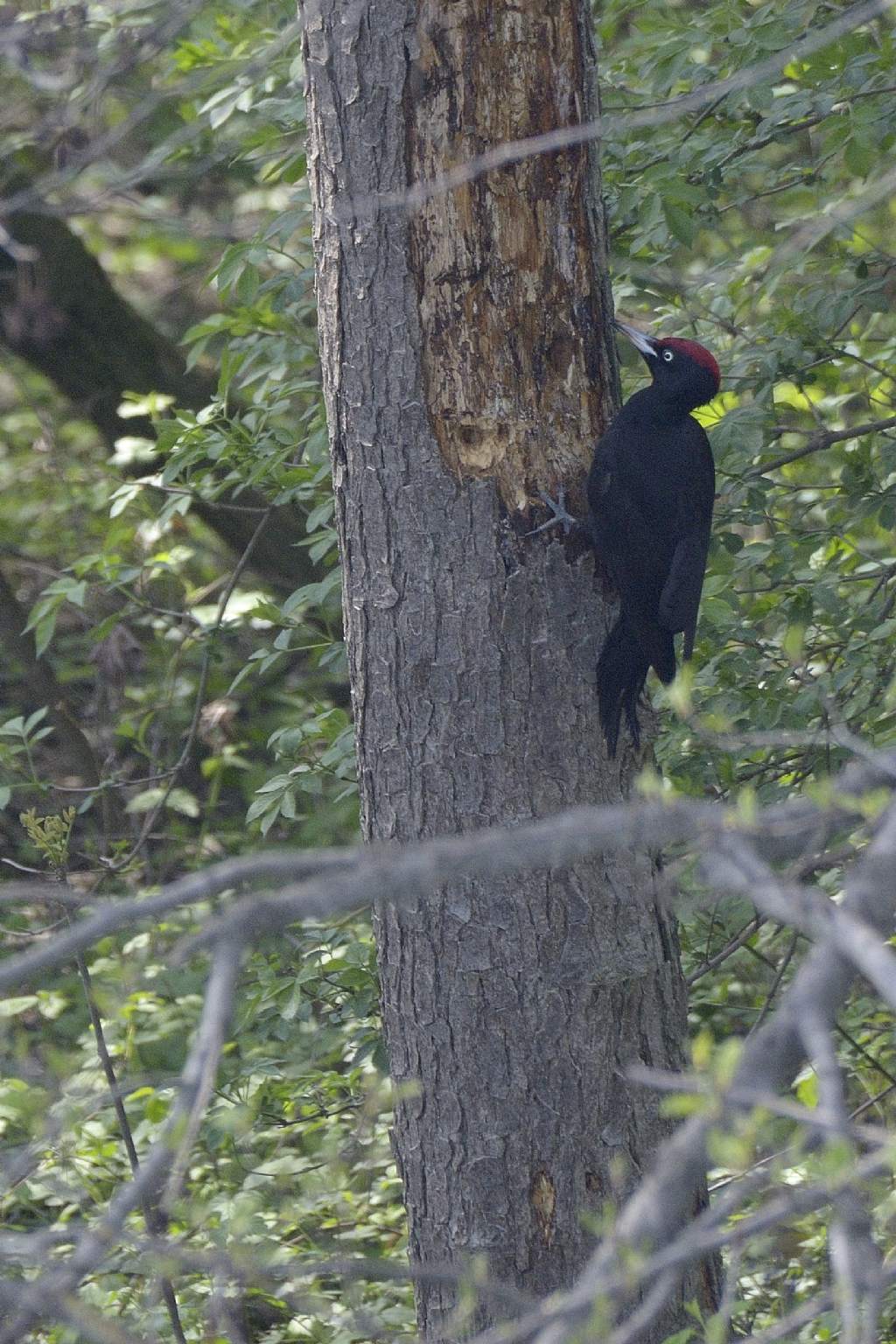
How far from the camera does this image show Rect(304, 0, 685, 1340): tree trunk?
2.49 metres

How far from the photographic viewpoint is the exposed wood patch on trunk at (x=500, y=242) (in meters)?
2.49

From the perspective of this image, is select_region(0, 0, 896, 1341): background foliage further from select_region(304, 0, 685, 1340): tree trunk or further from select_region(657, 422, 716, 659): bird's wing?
select_region(304, 0, 685, 1340): tree trunk

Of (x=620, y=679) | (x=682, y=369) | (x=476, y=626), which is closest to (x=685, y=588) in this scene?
(x=620, y=679)

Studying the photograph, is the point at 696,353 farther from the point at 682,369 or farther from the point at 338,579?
the point at 338,579

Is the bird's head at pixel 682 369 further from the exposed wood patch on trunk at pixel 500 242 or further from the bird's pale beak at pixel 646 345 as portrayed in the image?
the exposed wood patch on trunk at pixel 500 242

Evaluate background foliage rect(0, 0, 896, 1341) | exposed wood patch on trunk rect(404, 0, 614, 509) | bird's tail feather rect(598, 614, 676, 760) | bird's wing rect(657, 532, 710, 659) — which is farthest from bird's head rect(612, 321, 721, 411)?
bird's tail feather rect(598, 614, 676, 760)

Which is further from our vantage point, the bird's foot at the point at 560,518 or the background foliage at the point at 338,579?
the background foliage at the point at 338,579

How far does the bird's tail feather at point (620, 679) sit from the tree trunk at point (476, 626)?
1.3 inches

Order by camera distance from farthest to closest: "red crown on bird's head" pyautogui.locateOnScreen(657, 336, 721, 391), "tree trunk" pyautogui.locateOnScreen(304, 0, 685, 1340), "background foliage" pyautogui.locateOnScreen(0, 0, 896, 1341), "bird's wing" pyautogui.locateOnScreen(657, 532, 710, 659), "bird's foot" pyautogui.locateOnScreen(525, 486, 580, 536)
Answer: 1. "red crown on bird's head" pyautogui.locateOnScreen(657, 336, 721, 391)
2. "background foliage" pyautogui.locateOnScreen(0, 0, 896, 1341)
3. "bird's wing" pyautogui.locateOnScreen(657, 532, 710, 659)
4. "bird's foot" pyautogui.locateOnScreen(525, 486, 580, 536)
5. "tree trunk" pyautogui.locateOnScreen(304, 0, 685, 1340)

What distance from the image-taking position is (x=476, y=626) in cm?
252

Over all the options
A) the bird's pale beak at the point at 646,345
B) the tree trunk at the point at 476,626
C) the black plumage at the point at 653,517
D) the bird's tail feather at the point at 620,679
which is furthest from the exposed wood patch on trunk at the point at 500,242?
the bird's pale beak at the point at 646,345

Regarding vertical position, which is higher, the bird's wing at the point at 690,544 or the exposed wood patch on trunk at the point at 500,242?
the exposed wood patch on trunk at the point at 500,242

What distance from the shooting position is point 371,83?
2.49m

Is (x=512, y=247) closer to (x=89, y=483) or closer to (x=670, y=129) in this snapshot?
(x=670, y=129)
